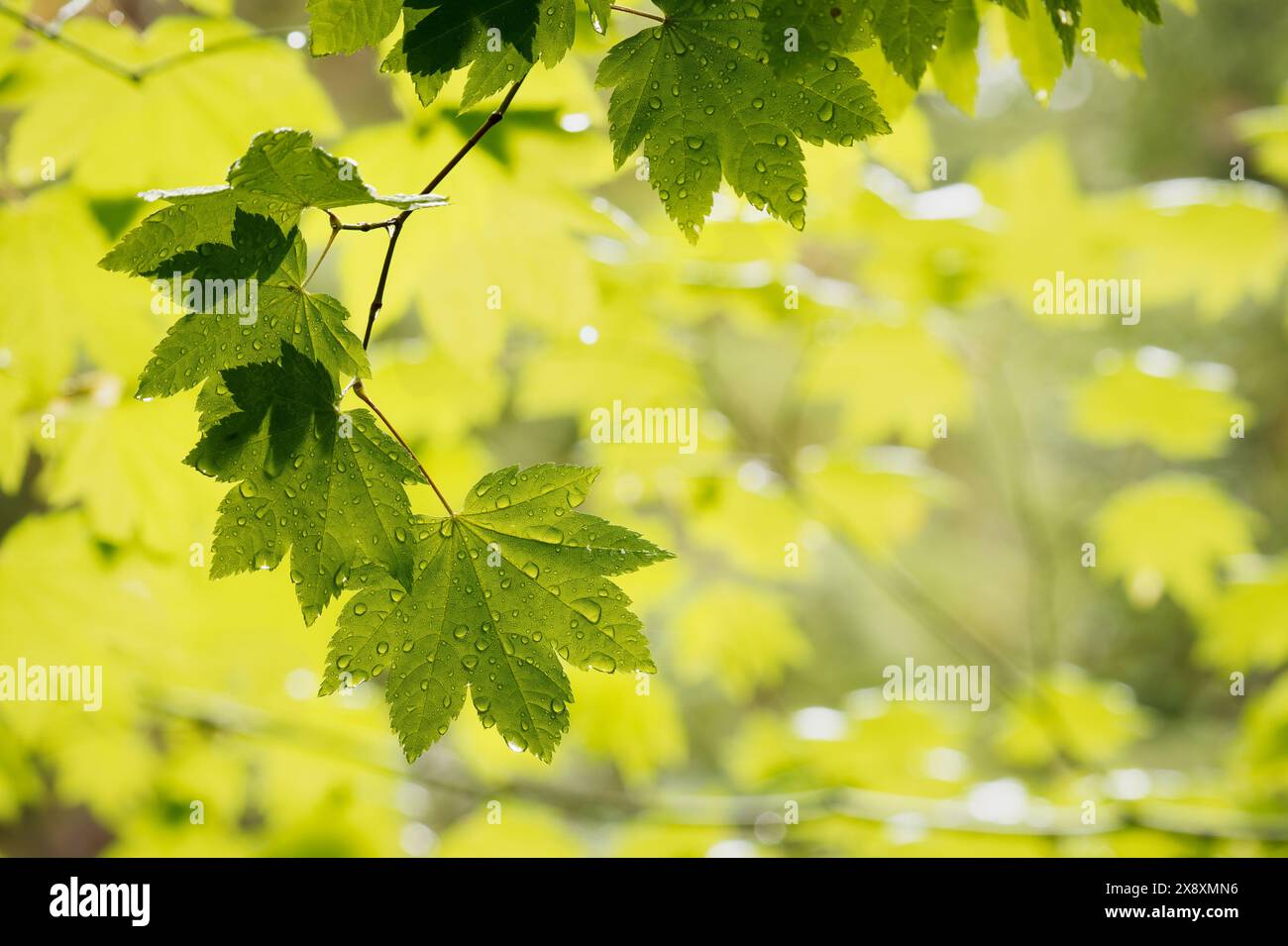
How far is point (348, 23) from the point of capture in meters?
0.64

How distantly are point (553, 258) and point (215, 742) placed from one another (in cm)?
220

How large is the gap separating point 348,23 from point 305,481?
33cm

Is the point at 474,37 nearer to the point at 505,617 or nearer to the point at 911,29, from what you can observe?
the point at 911,29

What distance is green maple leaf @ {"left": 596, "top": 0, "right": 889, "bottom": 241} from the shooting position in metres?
0.69

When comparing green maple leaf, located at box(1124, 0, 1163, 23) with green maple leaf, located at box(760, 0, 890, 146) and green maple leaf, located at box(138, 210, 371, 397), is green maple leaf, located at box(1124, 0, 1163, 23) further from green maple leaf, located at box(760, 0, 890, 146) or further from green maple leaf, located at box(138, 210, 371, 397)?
green maple leaf, located at box(138, 210, 371, 397)

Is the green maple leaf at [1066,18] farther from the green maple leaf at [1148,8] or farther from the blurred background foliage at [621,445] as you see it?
the blurred background foliage at [621,445]

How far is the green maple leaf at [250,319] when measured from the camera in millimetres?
664

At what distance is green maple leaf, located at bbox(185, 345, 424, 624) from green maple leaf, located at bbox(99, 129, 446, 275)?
0.10 m

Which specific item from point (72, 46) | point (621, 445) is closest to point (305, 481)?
point (72, 46)

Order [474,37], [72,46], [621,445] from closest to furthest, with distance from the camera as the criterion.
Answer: [474,37]
[72,46]
[621,445]

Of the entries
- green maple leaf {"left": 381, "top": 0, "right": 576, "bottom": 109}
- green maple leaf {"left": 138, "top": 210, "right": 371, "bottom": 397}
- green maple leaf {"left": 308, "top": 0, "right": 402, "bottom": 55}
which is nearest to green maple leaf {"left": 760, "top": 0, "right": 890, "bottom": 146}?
green maple leaf {"left": 381, "top": 0, "right": 576, "bottom": 109}
